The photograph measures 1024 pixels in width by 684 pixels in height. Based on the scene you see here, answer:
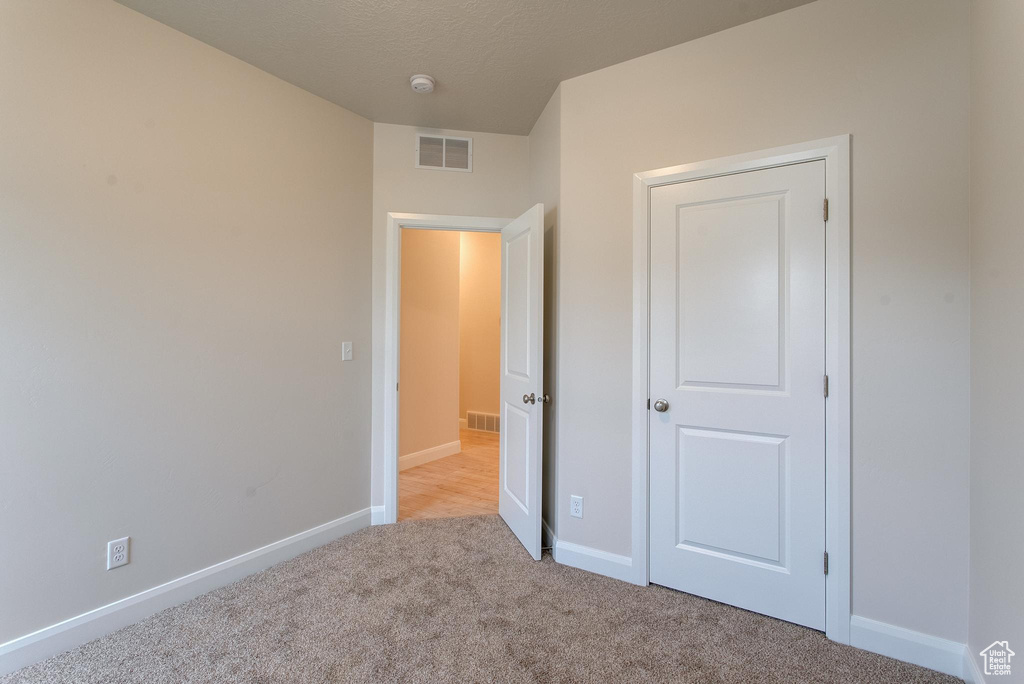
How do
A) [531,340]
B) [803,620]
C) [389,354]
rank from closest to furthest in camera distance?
1. [803,620]
2. [531,340]
3. [389,354]

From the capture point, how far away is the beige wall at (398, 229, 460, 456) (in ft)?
14.7

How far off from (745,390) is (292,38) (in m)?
2.73

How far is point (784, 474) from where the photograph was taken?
6.68 feet

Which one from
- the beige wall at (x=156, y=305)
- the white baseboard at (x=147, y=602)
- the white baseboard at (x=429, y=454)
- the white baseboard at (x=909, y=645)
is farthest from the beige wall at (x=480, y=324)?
the white baseboard at (x=909, y=645)

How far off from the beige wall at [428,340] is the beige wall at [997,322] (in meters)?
3.75

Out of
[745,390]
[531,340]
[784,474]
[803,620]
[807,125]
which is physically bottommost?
[803,620]

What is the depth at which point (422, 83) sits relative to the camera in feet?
8.51

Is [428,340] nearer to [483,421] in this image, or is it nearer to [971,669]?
[483,421]

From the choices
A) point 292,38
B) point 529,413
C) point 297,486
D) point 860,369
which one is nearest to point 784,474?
point 860,369

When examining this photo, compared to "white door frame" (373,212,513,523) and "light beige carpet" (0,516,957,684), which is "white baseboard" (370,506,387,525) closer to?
"white door frame" (373,212,513,523)

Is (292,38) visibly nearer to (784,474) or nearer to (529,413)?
(529,413)

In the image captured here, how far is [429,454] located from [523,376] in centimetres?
235

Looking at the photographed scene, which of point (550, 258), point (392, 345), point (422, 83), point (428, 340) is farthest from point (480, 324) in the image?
point (422, 83)

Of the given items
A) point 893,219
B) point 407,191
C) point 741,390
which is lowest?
point 741,390
